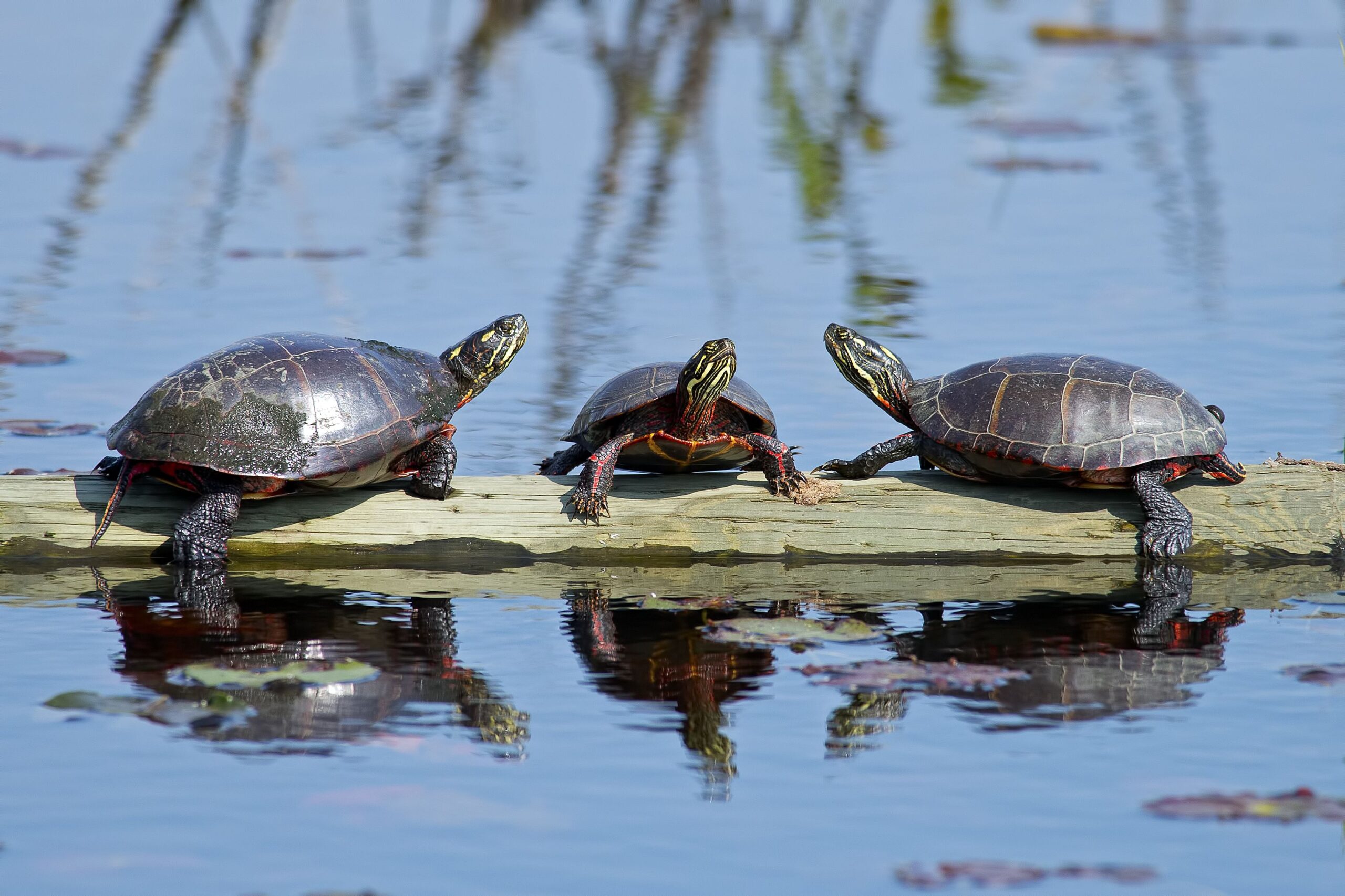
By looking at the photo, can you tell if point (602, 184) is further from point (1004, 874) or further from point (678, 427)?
point (1004, 874)

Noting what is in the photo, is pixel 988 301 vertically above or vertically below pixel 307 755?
above

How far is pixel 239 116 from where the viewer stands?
15594 millimetres

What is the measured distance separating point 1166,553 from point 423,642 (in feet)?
9.67

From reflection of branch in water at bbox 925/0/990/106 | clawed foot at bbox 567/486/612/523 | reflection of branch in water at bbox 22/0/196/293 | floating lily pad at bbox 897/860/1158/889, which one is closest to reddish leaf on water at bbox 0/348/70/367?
reflection of branch in water at bbox 22/0/196/293

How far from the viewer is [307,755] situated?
15.2 feet

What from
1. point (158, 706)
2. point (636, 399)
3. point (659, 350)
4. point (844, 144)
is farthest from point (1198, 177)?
point (158, 706)

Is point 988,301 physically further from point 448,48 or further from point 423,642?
point 448,48

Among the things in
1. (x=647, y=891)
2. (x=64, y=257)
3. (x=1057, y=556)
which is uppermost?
(x=64, y=257)

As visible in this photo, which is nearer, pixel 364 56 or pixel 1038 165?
pixel 1038 165

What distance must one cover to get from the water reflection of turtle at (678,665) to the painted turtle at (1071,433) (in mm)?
1276

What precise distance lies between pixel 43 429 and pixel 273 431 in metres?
2.69

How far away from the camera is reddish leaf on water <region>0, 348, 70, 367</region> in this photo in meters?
9.34

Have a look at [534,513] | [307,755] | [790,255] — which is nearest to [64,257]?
[790,255]

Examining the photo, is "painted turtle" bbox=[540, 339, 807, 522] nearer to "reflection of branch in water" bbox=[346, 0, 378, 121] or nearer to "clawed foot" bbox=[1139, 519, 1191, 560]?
"clawed foot" bbox=[1139, 519, 1191, 560]
